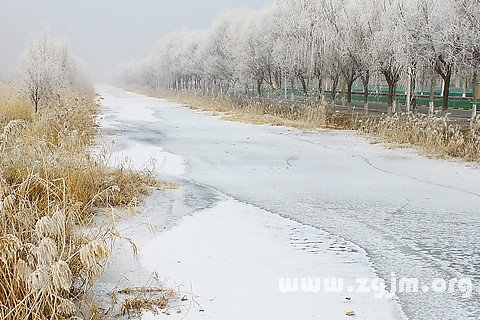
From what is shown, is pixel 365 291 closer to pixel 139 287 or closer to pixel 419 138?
pixel 139 287

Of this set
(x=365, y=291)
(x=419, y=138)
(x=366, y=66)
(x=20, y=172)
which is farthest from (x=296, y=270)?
(x=366, y=66)

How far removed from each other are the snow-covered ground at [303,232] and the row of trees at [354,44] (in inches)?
252

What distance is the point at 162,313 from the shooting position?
4199 mm

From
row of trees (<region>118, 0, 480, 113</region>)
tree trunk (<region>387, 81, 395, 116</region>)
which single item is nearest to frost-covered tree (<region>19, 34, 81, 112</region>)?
row of trees (<region>118, 0, 480, 113</region>)

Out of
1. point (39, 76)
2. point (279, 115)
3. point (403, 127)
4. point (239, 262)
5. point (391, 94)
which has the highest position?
point (39, 76)

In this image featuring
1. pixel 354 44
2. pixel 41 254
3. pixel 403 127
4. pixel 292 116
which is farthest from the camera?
pixel 354 44

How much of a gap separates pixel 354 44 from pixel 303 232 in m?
20.3

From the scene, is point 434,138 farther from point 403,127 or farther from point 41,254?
point 41,254

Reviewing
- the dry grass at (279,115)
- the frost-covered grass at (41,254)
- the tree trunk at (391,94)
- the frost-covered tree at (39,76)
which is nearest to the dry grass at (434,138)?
the dry grass at (279,115)

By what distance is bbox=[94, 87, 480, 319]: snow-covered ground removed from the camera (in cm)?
448

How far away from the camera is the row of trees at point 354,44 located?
54.5 ft

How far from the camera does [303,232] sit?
645 cm

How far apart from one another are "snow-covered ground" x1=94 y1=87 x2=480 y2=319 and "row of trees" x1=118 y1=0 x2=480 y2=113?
21.0 ft

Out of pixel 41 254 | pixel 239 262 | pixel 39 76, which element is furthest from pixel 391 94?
pixel 41 254
